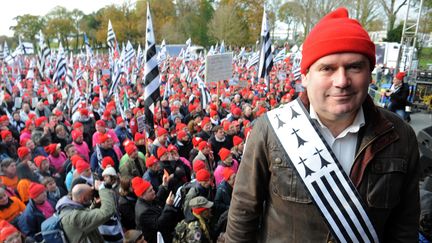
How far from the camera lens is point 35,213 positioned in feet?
14.1

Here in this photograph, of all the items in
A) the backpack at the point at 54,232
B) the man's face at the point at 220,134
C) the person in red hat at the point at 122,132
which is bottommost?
the person in red hat at the point at 122,132

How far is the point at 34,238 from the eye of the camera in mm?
4109

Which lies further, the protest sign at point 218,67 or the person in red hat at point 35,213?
the protest sign at point 218,67

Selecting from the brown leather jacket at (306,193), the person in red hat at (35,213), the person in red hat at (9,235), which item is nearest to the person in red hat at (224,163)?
the person in red hat at (35,213)

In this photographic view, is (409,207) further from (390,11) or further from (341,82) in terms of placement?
(390,11)

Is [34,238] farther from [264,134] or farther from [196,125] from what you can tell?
[196,125]

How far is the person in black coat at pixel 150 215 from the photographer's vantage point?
4328 mm

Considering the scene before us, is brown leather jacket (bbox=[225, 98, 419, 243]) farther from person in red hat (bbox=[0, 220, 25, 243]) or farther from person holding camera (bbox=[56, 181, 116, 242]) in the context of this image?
person in red hat (bbox=[0, 220, 25, 243])

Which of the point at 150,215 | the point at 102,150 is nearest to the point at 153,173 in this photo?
the point at 150,215

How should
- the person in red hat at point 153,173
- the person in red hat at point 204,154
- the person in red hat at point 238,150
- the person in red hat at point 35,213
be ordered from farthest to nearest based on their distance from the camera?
the person in red hat at point 238,150, the person in red hat at point 204,154, the person in red hat at point 153,173, the person in red hat at point 35,213

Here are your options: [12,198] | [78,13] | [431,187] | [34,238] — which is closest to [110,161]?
A: [12,198]

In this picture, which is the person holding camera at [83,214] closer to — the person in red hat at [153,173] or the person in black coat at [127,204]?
the person in black coat at [127,204]

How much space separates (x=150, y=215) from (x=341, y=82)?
143 inches

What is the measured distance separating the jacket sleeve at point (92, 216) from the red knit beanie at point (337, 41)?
10.00 ft
